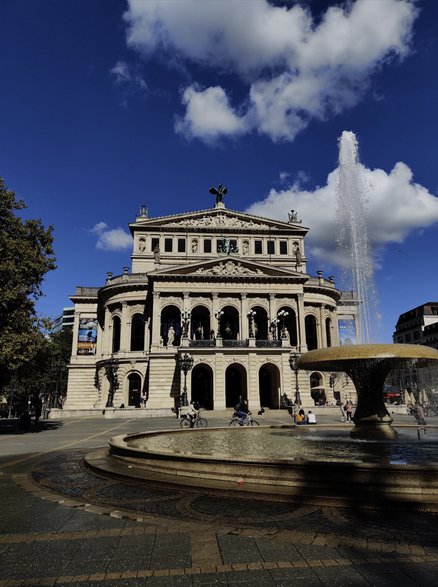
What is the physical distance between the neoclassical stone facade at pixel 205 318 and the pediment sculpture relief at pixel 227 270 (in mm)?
111

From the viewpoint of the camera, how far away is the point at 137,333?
50.1 metres

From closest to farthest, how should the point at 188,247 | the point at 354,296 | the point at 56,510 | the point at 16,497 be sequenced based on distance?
the point at 56,510 < the point at 16,497 < the point at 188,247 < the point at 354,296

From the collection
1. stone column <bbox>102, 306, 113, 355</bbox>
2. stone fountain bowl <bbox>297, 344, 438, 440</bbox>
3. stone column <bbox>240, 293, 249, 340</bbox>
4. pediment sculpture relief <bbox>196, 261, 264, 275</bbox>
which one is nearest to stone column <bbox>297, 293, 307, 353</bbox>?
pediment sculpture relief <bbox>196, 261, 264, 275</bbox>

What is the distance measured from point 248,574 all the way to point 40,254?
77.0ft

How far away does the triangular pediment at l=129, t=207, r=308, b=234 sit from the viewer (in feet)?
174

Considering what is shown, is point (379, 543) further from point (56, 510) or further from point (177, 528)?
point (56, 510)

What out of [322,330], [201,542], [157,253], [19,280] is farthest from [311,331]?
[201,542]

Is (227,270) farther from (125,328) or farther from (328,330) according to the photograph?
(328,330)

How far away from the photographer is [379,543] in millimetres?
4738

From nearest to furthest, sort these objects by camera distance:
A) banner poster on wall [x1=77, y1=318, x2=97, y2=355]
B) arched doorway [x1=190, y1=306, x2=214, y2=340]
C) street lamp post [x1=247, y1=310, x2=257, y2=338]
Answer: street lamp post [x1=247, y1=310, x2=257, y2=338]
arched doorway [x1=190, y1=306, x2=214, y2=340]
banner poster on wall [x1=77, y1=318, x2=97, y2=355]

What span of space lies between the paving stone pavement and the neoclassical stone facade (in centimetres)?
3266

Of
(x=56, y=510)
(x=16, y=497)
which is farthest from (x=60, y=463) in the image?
(x=56, y=510)

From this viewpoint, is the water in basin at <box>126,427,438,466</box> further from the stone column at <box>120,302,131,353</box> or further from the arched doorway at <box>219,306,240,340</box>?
the stone column at <box>120,302,131,353</box>

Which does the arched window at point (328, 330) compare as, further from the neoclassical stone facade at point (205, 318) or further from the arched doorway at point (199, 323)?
the arched doorway at point (199, 323)
